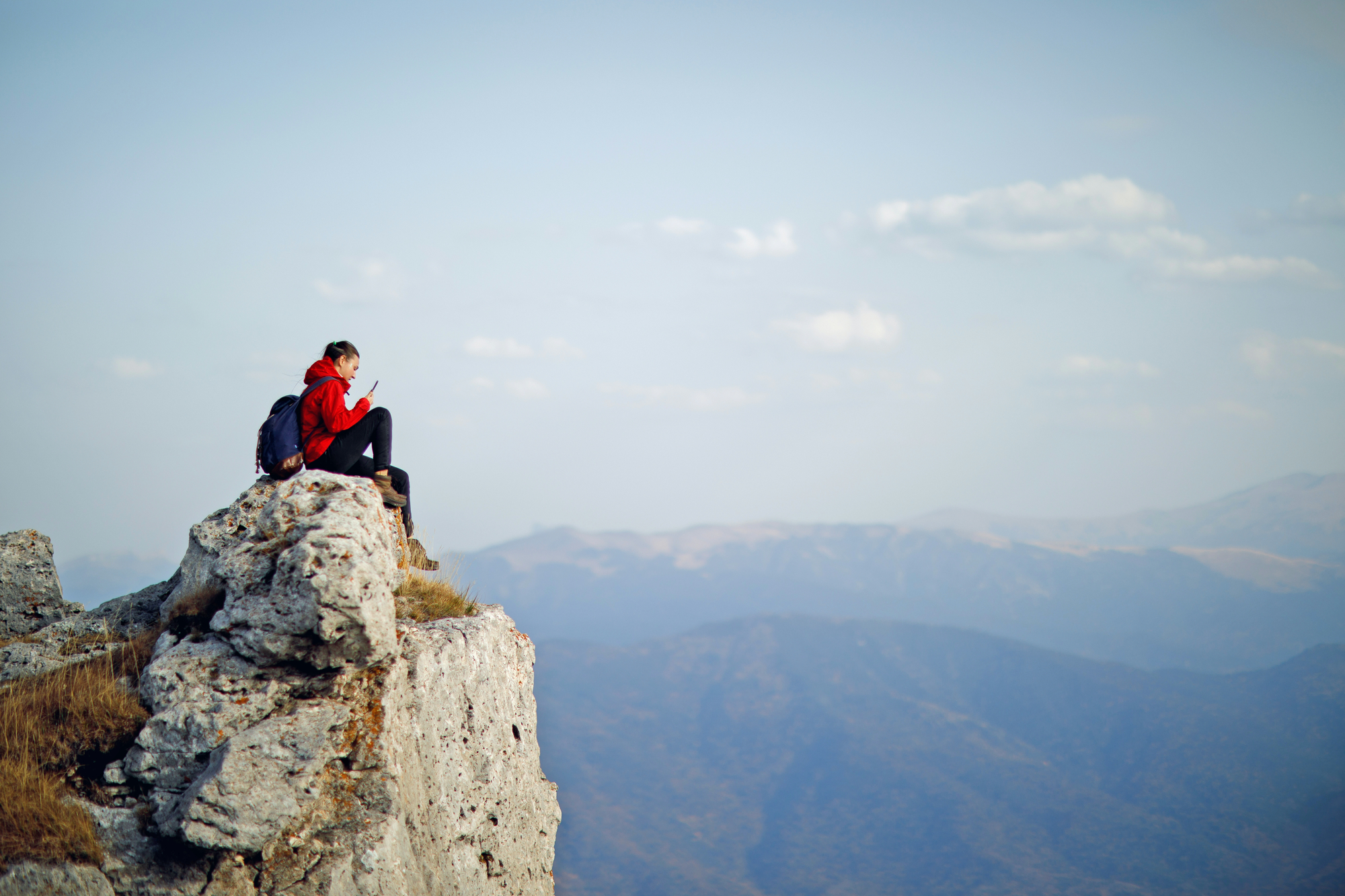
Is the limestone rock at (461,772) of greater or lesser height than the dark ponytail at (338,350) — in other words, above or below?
below

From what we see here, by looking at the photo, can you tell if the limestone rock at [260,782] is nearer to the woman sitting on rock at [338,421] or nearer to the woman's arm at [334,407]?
the woman sitting on rock at [338,421]

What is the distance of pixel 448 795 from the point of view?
408 inches

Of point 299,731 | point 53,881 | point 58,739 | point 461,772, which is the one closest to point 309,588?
point 299,731

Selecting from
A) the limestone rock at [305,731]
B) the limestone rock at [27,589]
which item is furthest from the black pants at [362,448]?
the limestone rock at [27,589]

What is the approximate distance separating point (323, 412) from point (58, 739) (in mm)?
4605

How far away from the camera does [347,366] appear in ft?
37.3

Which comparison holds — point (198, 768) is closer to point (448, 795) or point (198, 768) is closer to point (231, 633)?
point (231, 633)

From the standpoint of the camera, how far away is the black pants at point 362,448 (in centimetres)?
1130

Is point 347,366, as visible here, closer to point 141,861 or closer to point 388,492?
point 388,492

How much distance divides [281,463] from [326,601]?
3.26m

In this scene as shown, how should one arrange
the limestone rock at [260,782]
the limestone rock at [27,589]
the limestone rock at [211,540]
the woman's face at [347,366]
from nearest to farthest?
the limestone rock at [260,782], the limestone rock at [211,540], the woman's face at [347,366], the limestone rock at [27,589]

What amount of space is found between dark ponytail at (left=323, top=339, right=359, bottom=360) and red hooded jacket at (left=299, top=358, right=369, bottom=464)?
0.24 ft

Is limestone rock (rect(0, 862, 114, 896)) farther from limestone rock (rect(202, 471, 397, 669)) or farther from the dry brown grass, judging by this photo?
limestone rock (rect(202, 471, 397, 669))

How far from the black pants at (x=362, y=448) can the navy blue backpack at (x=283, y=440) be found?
27 centimetres
